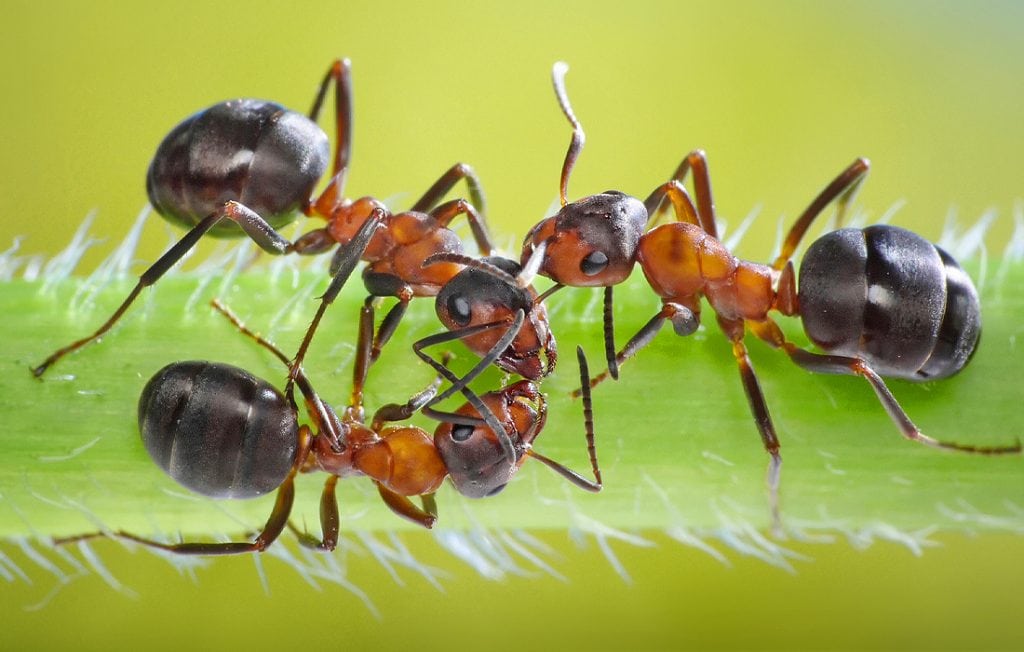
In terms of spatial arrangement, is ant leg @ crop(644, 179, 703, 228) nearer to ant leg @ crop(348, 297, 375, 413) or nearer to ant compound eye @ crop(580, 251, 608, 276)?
ant compound eye @ crop(580, 251, 608, 276)

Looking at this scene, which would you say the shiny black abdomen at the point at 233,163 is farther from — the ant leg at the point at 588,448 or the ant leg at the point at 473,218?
the ant leg at the point at 588,448

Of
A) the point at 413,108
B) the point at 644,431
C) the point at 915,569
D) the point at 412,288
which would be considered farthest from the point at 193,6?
the point at 915,569

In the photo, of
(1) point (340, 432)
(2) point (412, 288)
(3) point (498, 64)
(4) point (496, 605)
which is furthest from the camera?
(3) point (498, 64)

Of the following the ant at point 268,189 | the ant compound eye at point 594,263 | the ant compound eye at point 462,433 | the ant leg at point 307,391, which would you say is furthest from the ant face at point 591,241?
the ant leg at point 307,391

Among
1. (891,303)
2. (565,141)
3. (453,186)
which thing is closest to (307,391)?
(453,186)

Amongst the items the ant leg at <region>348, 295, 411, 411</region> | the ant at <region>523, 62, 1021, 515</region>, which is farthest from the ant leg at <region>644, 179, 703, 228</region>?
the ant leg at <region>348, 295, 411, 411</region>

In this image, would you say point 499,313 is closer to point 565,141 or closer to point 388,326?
point 388,326

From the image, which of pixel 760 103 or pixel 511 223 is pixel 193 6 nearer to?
pixel 511 223
